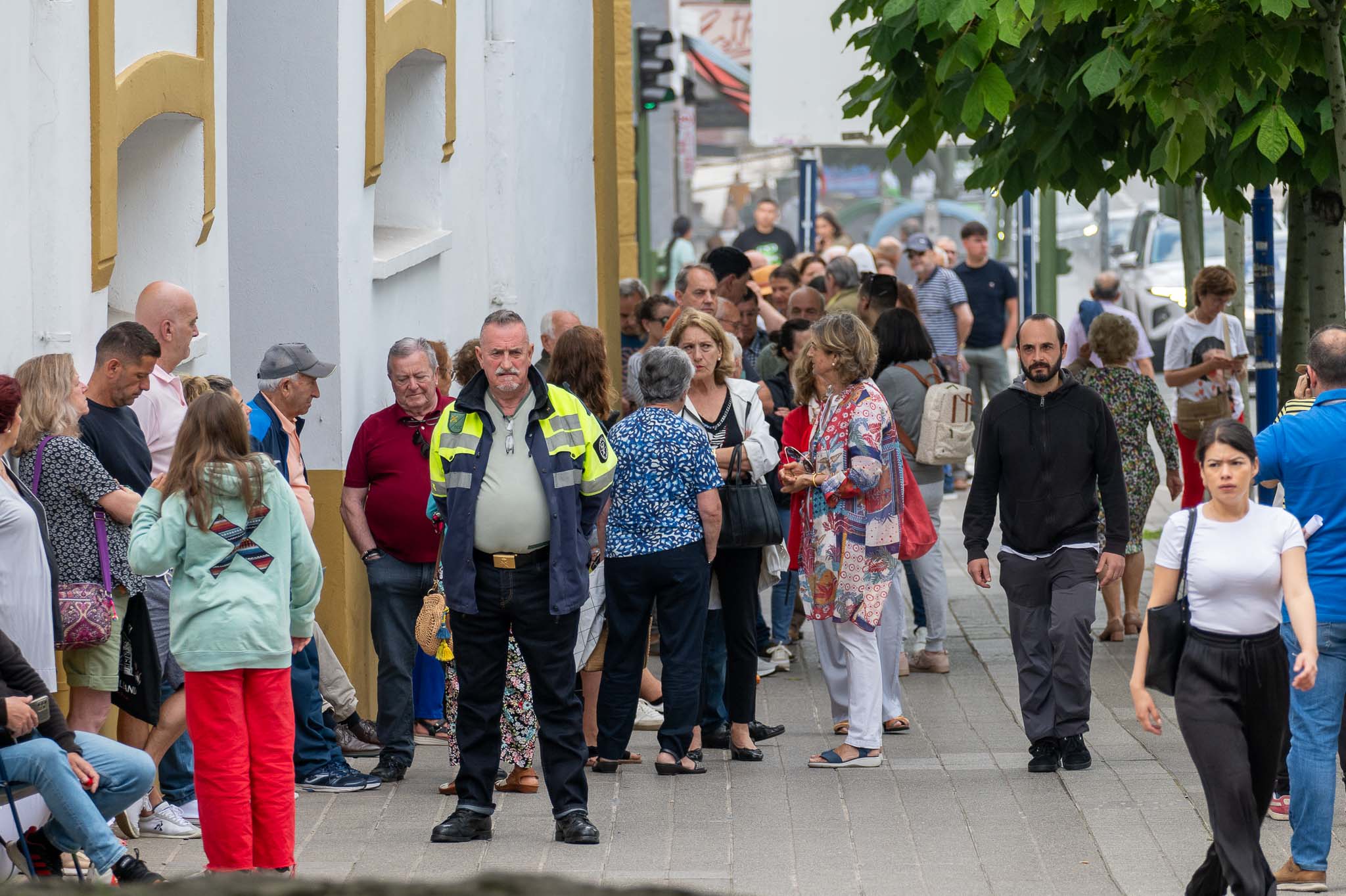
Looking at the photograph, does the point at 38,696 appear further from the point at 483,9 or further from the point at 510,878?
the point at 483,9

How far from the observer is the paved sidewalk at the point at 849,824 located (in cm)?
707

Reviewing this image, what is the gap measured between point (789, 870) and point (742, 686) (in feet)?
6.36

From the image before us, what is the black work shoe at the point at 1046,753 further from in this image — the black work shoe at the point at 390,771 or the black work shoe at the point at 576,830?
the black work shoe at the point at 390,771

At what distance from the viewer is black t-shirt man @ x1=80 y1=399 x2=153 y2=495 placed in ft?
23.6

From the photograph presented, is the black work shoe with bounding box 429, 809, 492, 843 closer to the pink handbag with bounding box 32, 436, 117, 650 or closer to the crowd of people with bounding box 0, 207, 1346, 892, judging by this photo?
the crowd of people with bounding box 0, 207, 1346, 892

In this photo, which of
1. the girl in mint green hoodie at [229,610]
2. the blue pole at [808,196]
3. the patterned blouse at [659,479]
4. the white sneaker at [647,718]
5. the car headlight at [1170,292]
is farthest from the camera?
the car headlight at [1170,292]

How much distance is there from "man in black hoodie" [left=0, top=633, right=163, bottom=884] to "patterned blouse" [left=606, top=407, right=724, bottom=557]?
2490 millimetres

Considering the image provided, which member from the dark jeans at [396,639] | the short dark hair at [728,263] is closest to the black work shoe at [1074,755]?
the dark jeans at [396,639]

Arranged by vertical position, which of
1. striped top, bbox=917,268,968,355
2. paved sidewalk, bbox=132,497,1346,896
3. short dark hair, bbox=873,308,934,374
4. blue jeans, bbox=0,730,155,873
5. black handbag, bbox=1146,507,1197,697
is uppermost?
striped top, bbox=917,268,968,355

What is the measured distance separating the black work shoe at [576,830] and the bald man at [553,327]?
326cm

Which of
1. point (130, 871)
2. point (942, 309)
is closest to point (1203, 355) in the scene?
point (942, 309)

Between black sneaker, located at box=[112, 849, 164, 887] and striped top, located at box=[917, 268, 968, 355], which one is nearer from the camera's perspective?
black sneaker, located at box=[112, 849, 164, 887]

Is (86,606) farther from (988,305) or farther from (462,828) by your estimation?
(988,305)

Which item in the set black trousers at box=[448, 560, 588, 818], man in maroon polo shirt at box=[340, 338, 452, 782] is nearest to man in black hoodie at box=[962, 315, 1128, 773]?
black trousers at box=[448, 560, 588, 818]
